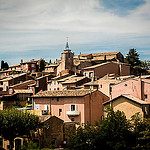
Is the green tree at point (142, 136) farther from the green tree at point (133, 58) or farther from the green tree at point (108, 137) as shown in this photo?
the green tree at point (133, 58)

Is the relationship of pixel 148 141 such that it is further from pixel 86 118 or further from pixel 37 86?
pixel 37 86

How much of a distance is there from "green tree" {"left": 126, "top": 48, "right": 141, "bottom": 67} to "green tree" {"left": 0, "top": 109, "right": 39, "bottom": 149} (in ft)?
164

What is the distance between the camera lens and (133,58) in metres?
85.9

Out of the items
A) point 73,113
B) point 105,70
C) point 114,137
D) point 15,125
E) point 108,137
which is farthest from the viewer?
point 105,70

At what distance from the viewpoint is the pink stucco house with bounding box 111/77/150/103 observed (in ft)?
143

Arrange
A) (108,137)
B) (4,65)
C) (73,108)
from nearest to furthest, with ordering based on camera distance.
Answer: (108,137) < (73,108) < (4,65)

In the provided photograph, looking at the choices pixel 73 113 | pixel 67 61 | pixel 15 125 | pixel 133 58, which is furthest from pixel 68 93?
pixel 133 58

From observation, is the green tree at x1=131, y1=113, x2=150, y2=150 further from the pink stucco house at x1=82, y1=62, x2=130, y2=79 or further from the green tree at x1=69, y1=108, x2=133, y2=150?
the pink stucco house at x1=82, y1=62, x2=130, y2=79

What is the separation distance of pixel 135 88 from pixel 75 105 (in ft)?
30.2

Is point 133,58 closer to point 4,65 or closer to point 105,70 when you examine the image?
point 105,70

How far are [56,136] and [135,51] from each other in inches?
2099

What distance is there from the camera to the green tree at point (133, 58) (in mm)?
85006

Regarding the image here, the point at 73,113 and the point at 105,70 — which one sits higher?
the point at 105,70

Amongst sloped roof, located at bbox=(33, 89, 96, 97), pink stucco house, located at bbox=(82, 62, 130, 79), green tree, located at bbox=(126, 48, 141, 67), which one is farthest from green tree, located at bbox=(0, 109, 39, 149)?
green tree, located at bbox=(126, 48, 141, 67)
